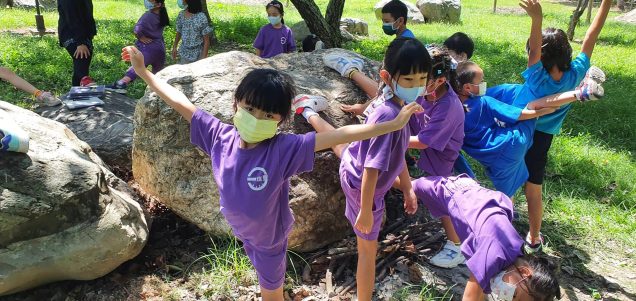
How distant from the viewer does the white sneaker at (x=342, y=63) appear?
13.1 feet

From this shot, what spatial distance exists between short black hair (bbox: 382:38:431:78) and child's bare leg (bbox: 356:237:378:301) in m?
0.95

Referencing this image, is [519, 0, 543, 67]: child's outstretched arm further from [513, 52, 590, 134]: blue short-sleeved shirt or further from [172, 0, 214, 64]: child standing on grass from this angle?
[172, 0, 214, 64]: child standing on grass

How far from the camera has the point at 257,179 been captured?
2.29 metres

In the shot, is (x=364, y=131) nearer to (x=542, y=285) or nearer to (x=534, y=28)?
(x=542, y=285)

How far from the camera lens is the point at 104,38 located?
9039 millimetres

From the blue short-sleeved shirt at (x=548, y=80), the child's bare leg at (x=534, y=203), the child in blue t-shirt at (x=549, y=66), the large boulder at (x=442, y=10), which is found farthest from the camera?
the large boulder at (x=442, y=10)

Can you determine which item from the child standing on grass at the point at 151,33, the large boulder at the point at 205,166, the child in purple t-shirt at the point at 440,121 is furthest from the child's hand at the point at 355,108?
the child standing on grass at the point at 151,33

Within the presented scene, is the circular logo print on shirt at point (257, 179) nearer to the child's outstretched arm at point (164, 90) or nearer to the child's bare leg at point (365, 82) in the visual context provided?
the child's outstretched arm at point (164, 90)

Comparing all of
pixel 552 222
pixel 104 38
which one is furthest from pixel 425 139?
pixel 104 38

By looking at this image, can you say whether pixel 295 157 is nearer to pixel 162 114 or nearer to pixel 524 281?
pixel 524 281

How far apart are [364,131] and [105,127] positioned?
11.0 ft

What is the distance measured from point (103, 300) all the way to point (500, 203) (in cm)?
243

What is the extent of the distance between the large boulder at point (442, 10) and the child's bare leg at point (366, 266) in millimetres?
14556

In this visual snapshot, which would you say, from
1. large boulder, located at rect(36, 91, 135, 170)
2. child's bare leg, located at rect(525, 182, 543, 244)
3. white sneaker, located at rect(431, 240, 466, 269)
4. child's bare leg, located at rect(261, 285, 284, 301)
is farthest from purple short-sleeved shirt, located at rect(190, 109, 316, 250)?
large boulder, located at rect(36, 91, 135, 170)
